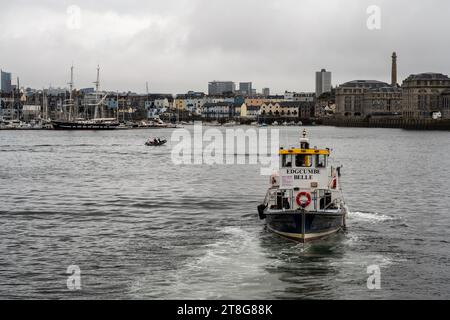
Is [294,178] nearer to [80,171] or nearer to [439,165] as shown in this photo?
[80,171]

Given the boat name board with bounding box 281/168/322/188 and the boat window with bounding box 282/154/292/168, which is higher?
the boat window with bounding box 282/154/292/168

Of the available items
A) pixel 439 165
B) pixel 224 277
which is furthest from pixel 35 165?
pixel 224 277

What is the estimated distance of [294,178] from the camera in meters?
29.1

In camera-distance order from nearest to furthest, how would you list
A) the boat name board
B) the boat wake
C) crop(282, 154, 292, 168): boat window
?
the boat name board
crop(282, 154, 292, 168): boat window
the boat wake

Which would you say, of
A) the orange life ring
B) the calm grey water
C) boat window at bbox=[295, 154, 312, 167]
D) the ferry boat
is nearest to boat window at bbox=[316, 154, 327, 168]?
the ferry boat

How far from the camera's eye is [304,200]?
2817 cm

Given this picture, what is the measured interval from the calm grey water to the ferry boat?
1.86ft

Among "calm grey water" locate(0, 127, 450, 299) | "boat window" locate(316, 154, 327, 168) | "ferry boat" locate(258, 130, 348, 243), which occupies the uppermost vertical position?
"boat window" locate(316, 154, 327, 168)

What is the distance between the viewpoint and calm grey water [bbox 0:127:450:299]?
22453 millimetres

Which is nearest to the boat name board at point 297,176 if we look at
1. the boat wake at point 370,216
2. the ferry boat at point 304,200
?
the ferry boat at point 304,200

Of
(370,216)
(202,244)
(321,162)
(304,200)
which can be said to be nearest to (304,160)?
(321,162)

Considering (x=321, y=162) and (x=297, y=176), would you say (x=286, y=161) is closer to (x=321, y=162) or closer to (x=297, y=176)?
(x=297, y=176)

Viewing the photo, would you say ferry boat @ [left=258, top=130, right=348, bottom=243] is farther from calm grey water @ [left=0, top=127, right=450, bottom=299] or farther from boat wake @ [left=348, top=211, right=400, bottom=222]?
boat wake @ [left=348, top=211, right=400, bottom=222]
